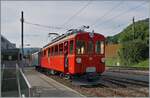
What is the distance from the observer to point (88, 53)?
21.5 meters

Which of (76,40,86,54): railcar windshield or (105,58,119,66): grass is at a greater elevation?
(76,40,86,54): railcar windshield

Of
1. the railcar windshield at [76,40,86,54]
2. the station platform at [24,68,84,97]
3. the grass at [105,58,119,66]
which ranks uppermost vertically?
the railcar windshield at [76,40,86,54]

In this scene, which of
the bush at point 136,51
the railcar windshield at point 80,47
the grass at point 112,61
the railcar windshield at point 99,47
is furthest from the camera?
the grass at point 112,61

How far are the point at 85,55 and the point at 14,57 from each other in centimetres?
3879

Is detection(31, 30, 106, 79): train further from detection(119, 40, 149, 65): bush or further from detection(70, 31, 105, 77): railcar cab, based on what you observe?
detection(119, 40, 149, 65): bush

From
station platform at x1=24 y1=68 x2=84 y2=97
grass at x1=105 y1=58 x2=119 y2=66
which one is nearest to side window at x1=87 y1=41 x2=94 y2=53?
station platform at x1=24 y1=68 x2=84 y2=97

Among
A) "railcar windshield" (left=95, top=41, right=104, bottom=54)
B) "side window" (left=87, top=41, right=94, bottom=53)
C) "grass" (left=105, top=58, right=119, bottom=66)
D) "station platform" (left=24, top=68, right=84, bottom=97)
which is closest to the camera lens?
"station platform" (left=24, top=68, right=84, bottom=97)

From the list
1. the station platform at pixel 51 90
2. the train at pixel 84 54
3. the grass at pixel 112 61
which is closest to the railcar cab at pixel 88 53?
the train at pixel 84 54

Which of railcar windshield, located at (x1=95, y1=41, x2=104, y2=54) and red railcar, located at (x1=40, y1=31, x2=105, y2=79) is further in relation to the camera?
railcar windshield, located at (x1=95, y1=41, x2=104, y2=54)

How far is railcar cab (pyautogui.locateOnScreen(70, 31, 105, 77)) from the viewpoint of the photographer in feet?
69.2

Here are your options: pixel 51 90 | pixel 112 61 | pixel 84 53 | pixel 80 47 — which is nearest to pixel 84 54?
pixel 84 53

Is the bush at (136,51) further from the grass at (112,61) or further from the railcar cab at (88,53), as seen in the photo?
the railcar cab at (88,53)

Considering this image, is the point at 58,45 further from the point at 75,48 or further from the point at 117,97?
the point at 117,97

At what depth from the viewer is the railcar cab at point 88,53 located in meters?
21.1
